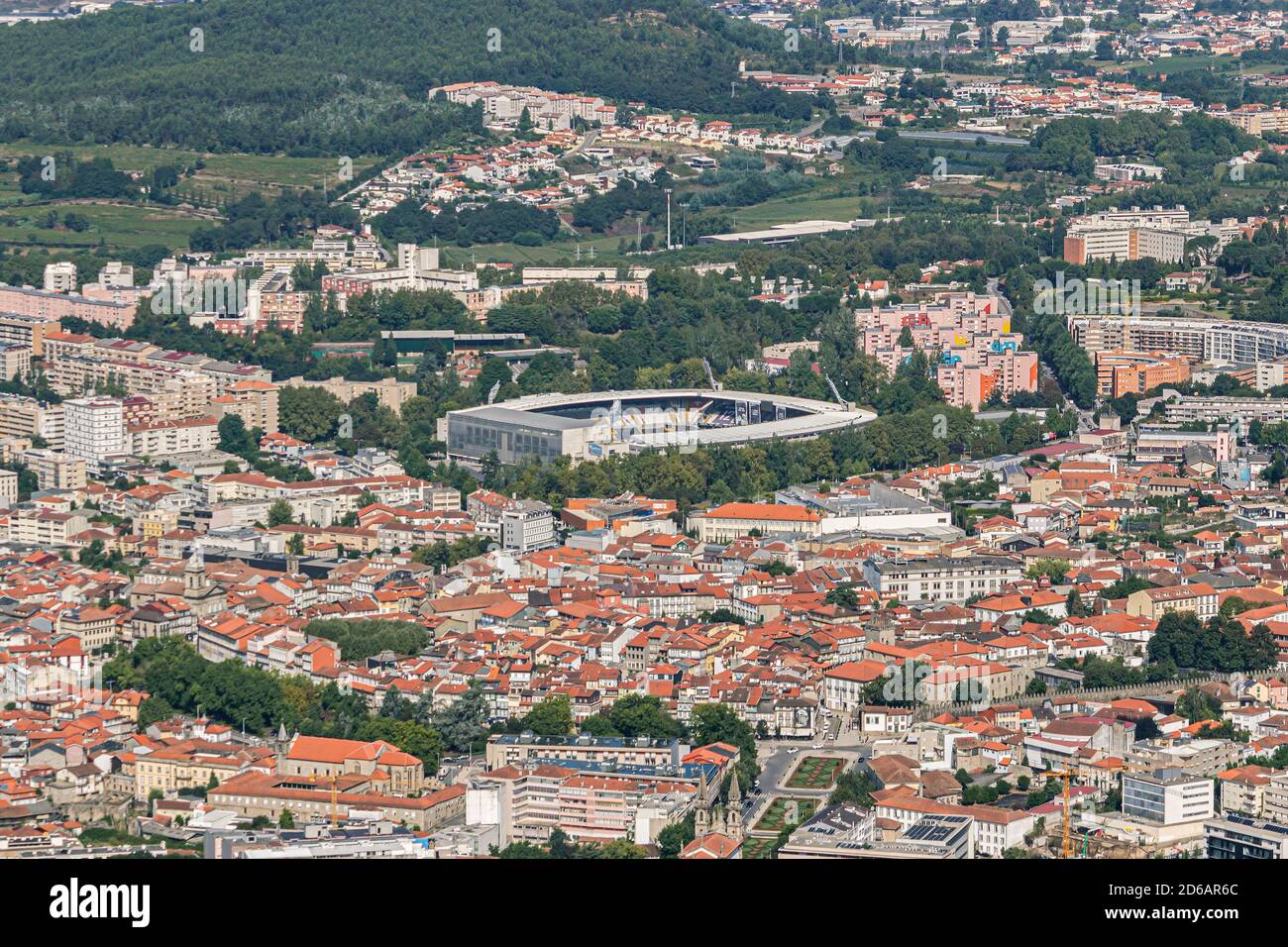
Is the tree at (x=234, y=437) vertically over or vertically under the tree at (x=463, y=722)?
over

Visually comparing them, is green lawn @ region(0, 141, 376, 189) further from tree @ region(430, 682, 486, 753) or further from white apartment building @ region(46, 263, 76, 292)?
tree @ region(430, 682, 486, 753)

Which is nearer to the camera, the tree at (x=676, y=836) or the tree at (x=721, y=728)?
the tree at (x=676, y=836)

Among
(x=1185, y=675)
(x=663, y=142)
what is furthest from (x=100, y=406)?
(x=663, y=142)

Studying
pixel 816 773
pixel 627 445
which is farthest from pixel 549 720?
pixel 627 445

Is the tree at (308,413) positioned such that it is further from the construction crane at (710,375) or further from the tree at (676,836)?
the tree at (676,836)


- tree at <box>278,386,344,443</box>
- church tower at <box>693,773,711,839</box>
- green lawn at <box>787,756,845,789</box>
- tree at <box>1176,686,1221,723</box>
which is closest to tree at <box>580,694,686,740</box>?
green lawn at <box>787,756,845,789</box>

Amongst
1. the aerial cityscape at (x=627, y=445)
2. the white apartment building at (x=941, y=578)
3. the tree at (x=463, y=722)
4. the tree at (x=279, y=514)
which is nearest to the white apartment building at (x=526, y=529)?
the aerial cityscape at (x=627, y=445)

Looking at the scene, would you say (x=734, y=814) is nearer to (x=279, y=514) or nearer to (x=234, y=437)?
(x=279, y=514)
